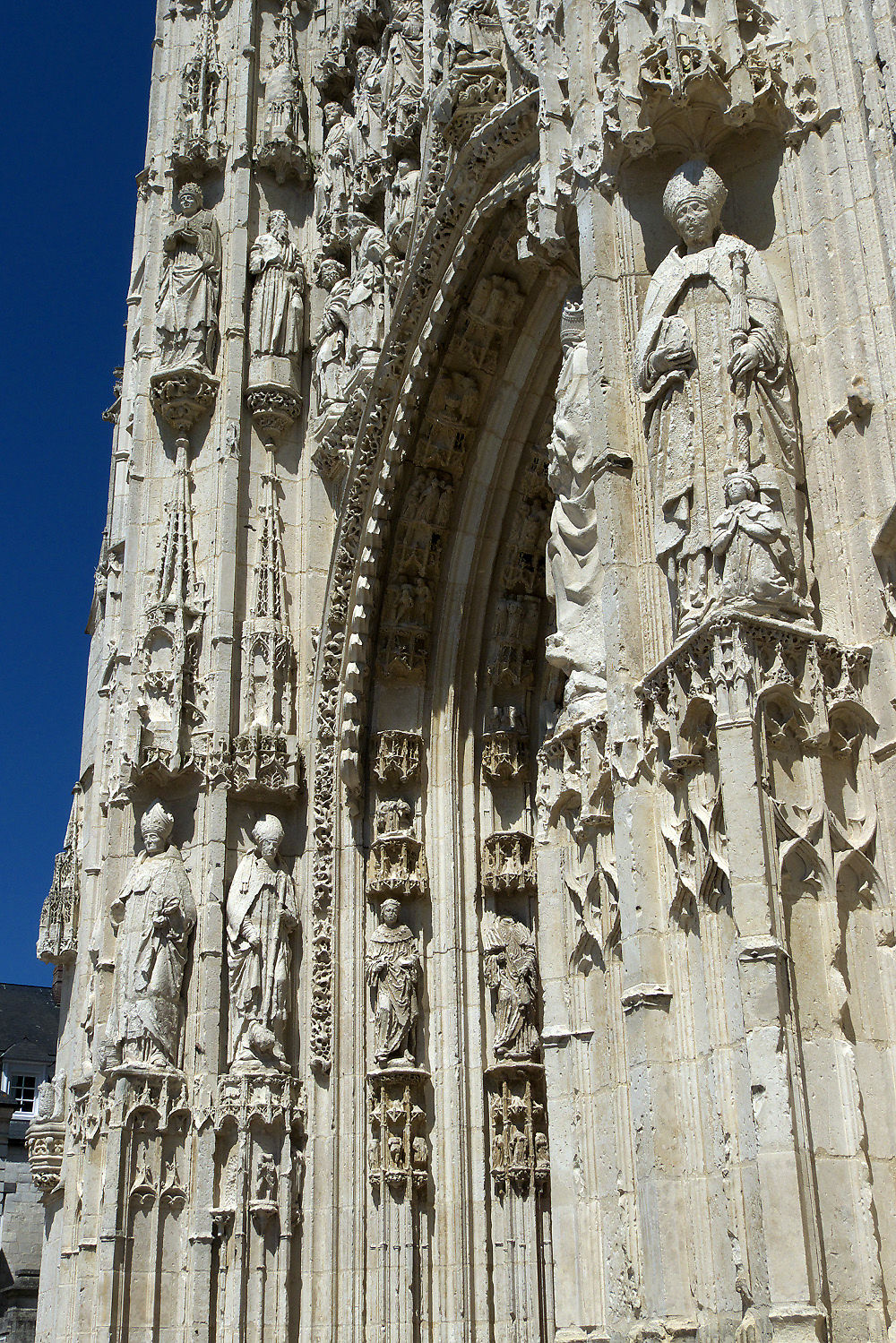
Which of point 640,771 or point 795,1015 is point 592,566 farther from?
point 795,1015

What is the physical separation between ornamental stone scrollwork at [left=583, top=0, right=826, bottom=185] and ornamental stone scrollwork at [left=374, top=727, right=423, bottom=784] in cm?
521

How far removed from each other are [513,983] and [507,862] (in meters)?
0.90

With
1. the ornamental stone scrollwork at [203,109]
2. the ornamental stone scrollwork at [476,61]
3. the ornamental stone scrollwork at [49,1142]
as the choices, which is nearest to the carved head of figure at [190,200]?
the ornamental stone scrollwork at [203,109]

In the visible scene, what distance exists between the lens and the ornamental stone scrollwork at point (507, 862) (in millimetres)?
11461

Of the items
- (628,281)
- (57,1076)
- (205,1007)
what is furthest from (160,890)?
(628,281)

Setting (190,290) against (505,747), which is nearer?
(505,747)

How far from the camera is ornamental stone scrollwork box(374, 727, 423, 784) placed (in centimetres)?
1178

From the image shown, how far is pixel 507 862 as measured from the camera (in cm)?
1158

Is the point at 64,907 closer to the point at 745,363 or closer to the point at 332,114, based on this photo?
the point at 332,114

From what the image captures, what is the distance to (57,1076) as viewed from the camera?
51.3 feet

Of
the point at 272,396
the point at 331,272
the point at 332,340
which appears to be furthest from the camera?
the point at 331,272

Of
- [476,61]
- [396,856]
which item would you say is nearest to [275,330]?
[476,61]

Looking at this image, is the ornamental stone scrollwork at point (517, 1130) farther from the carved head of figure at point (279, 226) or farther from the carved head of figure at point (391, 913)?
the carved head of figure at point (279, 226)

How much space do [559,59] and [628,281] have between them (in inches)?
63.4
